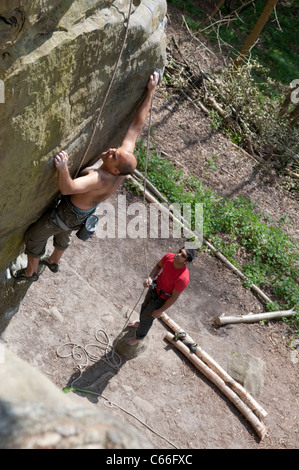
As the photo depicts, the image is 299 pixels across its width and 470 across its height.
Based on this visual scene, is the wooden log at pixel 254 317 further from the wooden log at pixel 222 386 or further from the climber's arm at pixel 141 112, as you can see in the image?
the climber's arm at pixel 141 112

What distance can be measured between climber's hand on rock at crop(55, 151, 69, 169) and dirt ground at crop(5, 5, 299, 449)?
3049 millimetres

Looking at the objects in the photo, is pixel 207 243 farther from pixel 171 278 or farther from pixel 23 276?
pixel 23 276

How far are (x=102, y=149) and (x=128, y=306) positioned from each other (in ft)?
13.1

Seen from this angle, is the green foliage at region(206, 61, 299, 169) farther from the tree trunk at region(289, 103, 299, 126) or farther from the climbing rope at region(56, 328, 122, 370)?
the climbing rope at region(56, 328, 122, 370)

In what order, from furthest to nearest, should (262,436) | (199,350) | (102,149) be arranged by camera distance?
(199,350) < (262,436) < (102,149)

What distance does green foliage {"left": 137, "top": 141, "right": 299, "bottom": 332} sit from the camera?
10.7 metres

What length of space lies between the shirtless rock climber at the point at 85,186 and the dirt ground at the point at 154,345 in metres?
2.28

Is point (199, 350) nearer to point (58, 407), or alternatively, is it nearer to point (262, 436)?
point (262, 436)

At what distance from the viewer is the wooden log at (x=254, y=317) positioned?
30.4ft

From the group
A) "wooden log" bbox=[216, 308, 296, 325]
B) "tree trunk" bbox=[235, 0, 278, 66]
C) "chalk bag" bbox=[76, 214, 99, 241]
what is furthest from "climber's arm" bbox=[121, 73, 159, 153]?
"tree trunk" bbox=[235, 0, 278, 66]

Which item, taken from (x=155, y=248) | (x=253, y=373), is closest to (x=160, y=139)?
(x=155, y=248)

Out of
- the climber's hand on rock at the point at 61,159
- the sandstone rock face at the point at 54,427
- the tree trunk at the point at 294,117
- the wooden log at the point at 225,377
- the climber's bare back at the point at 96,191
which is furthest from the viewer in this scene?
the tree trunk at the point at 294,117

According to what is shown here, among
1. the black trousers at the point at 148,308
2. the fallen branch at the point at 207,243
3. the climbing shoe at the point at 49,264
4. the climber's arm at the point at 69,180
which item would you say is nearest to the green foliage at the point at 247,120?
the fallen branch at the point at 207,243

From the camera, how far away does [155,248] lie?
9.98m
